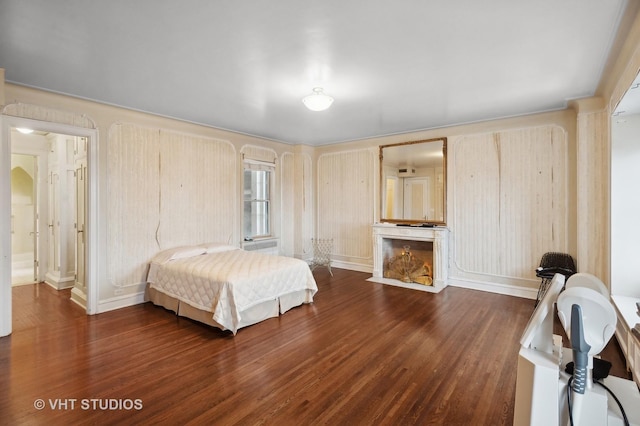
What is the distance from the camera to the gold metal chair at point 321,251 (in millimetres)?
6254

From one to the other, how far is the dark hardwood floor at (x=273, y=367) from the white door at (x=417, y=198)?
6.04 feet

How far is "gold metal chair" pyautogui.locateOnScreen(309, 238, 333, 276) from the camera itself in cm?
625

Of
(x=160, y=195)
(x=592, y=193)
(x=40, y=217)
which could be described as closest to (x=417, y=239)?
(x=592, y=193)

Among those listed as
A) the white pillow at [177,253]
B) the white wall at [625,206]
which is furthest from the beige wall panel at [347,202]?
the white wall at [625,206]

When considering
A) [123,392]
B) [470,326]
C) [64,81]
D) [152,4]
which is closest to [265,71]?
[152,4]

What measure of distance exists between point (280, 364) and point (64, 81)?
11.9 feet

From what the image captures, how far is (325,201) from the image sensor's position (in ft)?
22.4

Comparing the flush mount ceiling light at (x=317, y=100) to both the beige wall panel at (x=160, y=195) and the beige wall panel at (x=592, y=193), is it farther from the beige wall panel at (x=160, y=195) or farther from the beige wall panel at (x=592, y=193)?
the beige wall panel at (x=592, y=193)

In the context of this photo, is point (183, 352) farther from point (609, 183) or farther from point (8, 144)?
point (609, 183)

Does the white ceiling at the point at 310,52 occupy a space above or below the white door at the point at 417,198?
above

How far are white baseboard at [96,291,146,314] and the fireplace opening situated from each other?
13.0ft

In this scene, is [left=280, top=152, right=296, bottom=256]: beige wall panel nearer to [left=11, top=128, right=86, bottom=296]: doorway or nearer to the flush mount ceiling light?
the flush mount ceiling light

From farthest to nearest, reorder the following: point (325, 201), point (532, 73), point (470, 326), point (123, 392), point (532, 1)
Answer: point (325, 201) < point (470, 326) < point (532, 73) < point (123, 392) < point (532, 1)

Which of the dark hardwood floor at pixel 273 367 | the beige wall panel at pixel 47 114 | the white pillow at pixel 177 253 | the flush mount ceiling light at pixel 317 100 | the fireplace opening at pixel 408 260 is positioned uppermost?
the flush mount ceiling light at pixel 317 100
